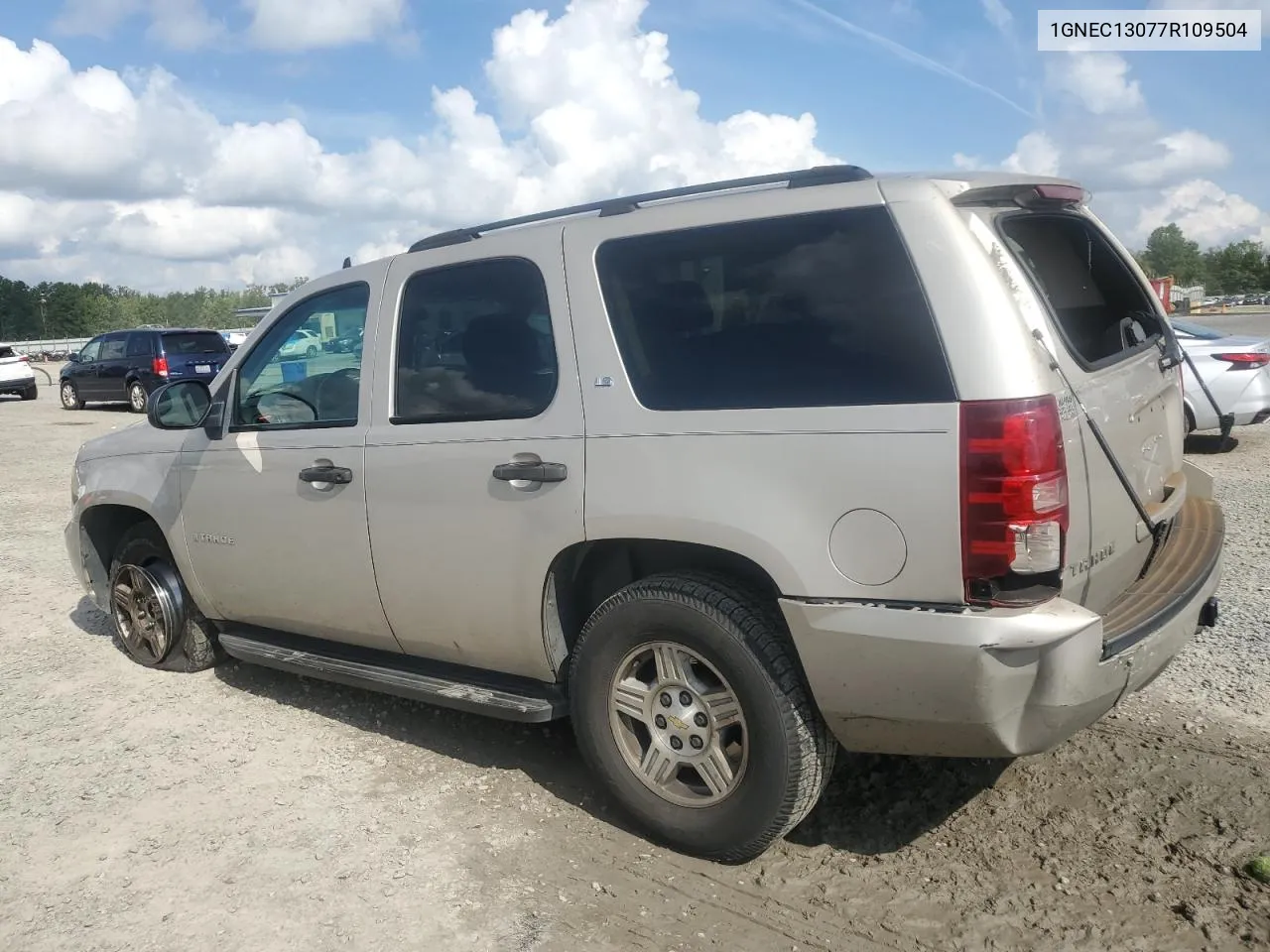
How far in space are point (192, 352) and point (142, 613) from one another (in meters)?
18.1

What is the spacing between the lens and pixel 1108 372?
3211mm

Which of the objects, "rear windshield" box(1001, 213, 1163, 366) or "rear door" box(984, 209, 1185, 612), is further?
"rear windshield" box(1001, 213, 1163, 366)

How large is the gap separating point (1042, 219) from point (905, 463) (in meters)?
1.15

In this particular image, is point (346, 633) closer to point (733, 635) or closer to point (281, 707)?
point (281, 707)

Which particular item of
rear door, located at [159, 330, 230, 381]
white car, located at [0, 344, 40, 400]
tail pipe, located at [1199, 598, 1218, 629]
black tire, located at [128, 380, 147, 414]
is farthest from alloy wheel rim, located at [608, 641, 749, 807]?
white car, located at [0, 344, 40, 400]

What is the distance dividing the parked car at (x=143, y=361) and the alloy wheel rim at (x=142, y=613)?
16.8 metres

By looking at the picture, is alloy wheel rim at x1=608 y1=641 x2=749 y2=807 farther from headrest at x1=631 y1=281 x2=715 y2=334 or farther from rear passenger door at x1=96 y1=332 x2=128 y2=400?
rear passenger door at x1=96 y1=332 x2=128 y2=400

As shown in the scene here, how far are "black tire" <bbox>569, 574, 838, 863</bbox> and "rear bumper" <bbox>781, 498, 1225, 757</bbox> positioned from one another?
114 mm

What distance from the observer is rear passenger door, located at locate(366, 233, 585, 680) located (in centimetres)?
357

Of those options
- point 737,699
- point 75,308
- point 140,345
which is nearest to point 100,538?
point 737,699

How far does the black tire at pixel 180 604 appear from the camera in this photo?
5246mm

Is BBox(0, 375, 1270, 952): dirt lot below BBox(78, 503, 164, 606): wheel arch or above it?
below

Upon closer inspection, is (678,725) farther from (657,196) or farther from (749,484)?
(657,196)

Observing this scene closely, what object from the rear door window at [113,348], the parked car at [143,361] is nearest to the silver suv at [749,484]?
the parked car at [143,361]
